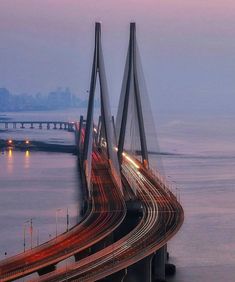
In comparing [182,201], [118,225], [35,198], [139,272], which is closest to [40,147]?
[35,198]

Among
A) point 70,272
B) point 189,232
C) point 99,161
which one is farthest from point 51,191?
point 70,272

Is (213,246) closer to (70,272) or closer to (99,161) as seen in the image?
(70,272)

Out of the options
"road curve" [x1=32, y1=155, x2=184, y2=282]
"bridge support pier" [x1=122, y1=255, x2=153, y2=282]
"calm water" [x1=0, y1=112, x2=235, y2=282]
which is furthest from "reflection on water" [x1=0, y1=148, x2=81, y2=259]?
"bridge support pier" [x1=122, y1=255, x2=153, y2=282]

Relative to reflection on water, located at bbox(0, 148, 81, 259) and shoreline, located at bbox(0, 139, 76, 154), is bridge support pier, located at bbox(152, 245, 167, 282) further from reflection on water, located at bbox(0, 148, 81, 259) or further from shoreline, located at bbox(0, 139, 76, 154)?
shoreline, located at bbox(0, 139, 76, 154)

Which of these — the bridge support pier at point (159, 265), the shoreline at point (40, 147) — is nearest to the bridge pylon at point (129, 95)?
the bridge support pier at point (159, 265)

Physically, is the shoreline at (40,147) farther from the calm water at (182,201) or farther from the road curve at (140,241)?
the road curve at (140,241)

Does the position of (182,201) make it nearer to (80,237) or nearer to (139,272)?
(80,237)
